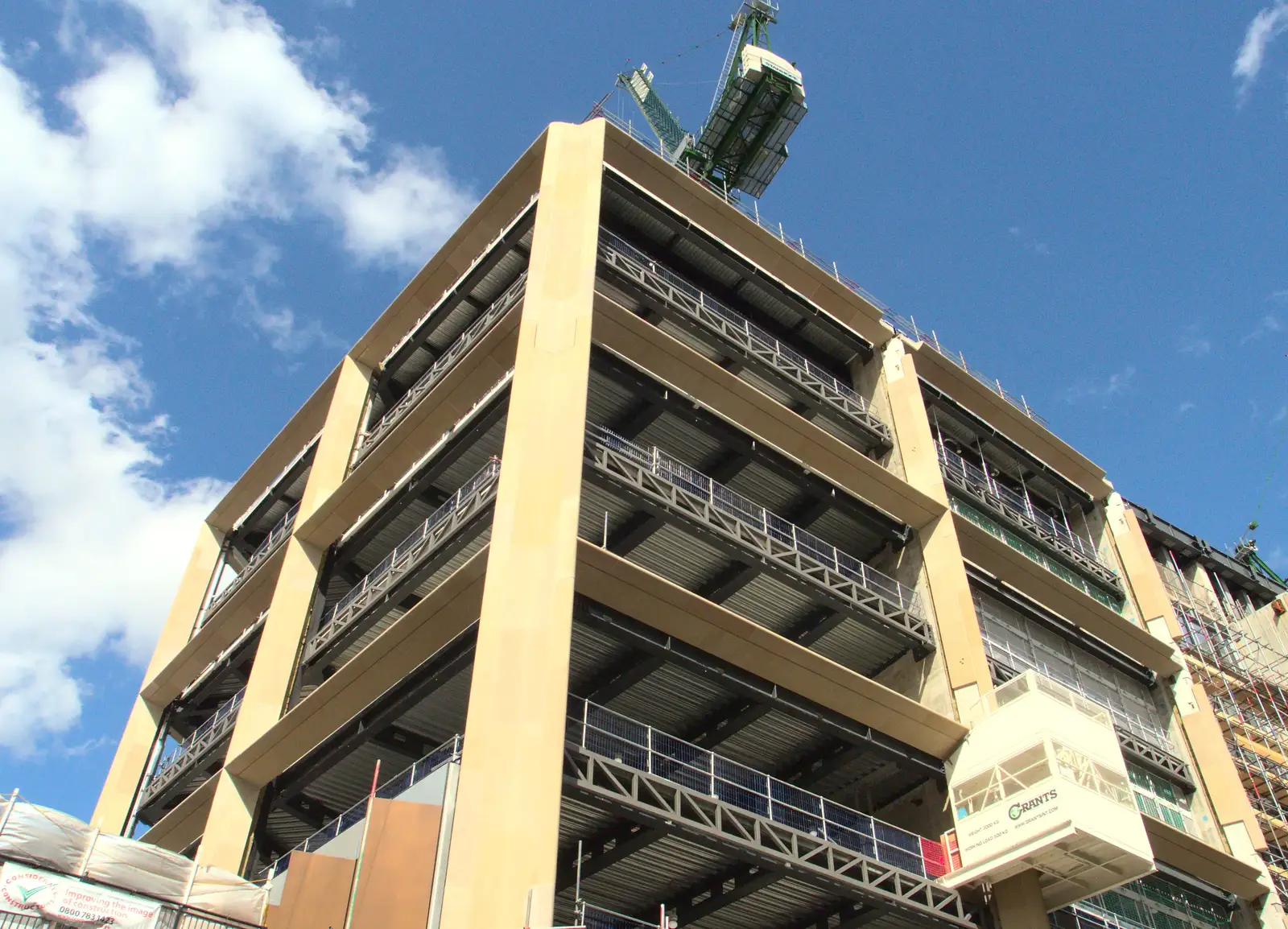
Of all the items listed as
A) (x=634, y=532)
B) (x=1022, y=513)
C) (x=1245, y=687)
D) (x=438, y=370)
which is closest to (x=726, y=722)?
(x=634, y=532)

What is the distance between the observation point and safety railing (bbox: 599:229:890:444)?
30172 mm

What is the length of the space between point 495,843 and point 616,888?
6.73 meters

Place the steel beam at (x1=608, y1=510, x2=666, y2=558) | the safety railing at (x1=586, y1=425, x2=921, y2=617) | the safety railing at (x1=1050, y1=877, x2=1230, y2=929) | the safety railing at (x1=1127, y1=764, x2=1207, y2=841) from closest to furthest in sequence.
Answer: the steel beam at (x1=608, y1=510, x2=666, y2=558) < the safety railing at (x1=586, y1=425, x2=921, y2=617) < the safety railing at (x1=1050, y1=877, x2=1230, y2=929) < the safety railing at (x1=1127, y1=764, x2=1207, y2=841)

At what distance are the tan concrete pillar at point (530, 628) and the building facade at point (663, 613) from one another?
0.06 metres

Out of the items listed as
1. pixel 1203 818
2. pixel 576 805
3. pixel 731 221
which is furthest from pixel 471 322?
pixel 1203 818

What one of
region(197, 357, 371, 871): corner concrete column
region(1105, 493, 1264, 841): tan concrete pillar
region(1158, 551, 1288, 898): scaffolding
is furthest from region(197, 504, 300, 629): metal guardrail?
region(1158, 551, 1288, 898): scaffolding

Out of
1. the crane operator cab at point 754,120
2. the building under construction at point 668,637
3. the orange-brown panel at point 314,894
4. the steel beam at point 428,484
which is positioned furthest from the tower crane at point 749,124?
the orange-brown panel at point 314,894

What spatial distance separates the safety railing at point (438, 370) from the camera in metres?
29.2

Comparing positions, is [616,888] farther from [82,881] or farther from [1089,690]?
[1089,690]

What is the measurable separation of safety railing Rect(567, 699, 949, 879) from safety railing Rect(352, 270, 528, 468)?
10.8 metres

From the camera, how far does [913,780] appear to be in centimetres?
2752

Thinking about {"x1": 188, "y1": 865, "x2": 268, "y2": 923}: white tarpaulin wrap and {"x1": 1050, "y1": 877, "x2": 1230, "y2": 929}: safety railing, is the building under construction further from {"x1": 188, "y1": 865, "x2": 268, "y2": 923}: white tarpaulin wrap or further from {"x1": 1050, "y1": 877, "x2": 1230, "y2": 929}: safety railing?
{"x1": 188, "y1": 865, "x2": 268, "y2": 923}: white tarpaulin wrap

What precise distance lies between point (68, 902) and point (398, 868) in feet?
19.0

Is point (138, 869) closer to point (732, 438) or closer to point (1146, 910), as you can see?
point (732, 438)
